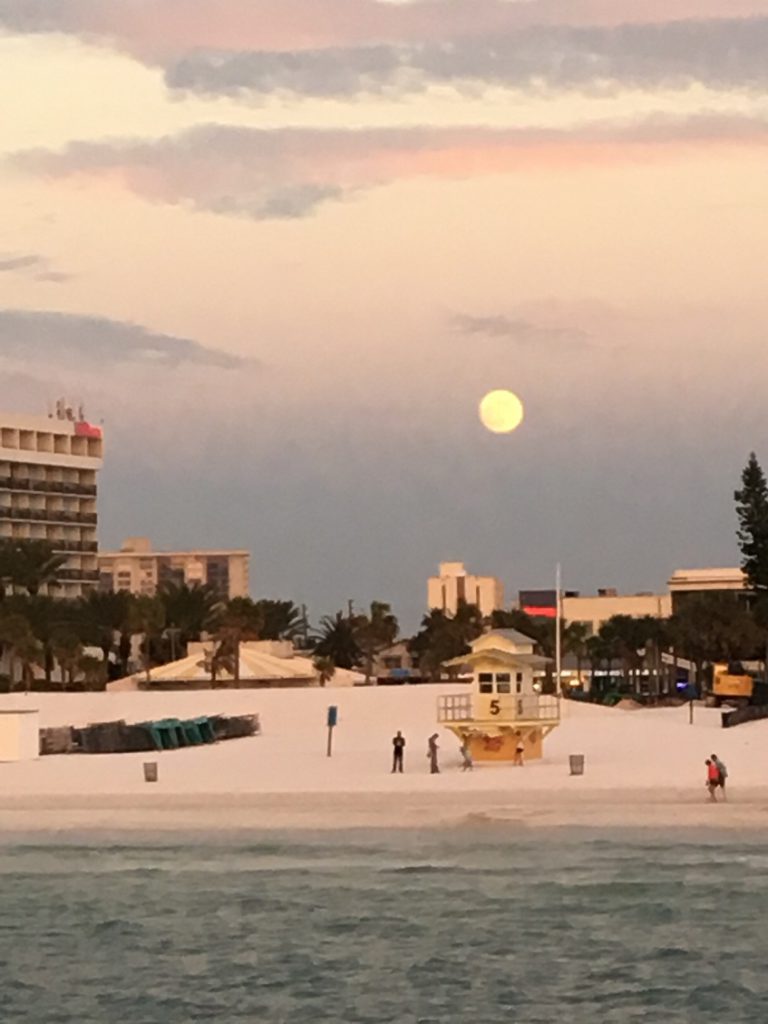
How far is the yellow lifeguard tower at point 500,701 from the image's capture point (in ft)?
180

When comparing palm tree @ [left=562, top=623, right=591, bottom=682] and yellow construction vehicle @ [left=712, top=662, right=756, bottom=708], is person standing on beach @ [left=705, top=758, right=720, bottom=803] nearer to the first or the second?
yellow construction vehicle @ [left=712, top=662, right=756, bottom=708]

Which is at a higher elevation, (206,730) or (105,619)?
(105,619)

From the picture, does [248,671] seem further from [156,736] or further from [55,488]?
[55,488]

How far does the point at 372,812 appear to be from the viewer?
160 ft

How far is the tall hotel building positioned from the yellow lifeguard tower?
4055 inches

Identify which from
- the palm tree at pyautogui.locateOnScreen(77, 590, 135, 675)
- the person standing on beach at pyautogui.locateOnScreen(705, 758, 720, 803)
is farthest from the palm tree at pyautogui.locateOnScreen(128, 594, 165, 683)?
the person standing on beach at pyautogui.locateOnScreen(705, 758, 720, 803)

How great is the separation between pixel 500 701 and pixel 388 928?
2057cm

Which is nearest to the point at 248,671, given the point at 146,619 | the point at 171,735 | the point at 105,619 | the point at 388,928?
the point at 146,619

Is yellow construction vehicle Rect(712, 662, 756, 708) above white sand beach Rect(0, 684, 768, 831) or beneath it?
above

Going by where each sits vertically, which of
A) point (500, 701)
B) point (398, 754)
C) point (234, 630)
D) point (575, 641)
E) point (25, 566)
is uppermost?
point (25, 566)

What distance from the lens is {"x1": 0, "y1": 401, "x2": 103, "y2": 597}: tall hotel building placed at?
529 ft

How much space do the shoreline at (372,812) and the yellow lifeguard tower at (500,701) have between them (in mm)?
5832

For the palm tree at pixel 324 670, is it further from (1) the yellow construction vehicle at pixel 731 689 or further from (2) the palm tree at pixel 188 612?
(1) the yellow construction vehicle at pixel 731 689

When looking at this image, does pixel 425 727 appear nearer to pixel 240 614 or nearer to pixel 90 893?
pixel 240 614
